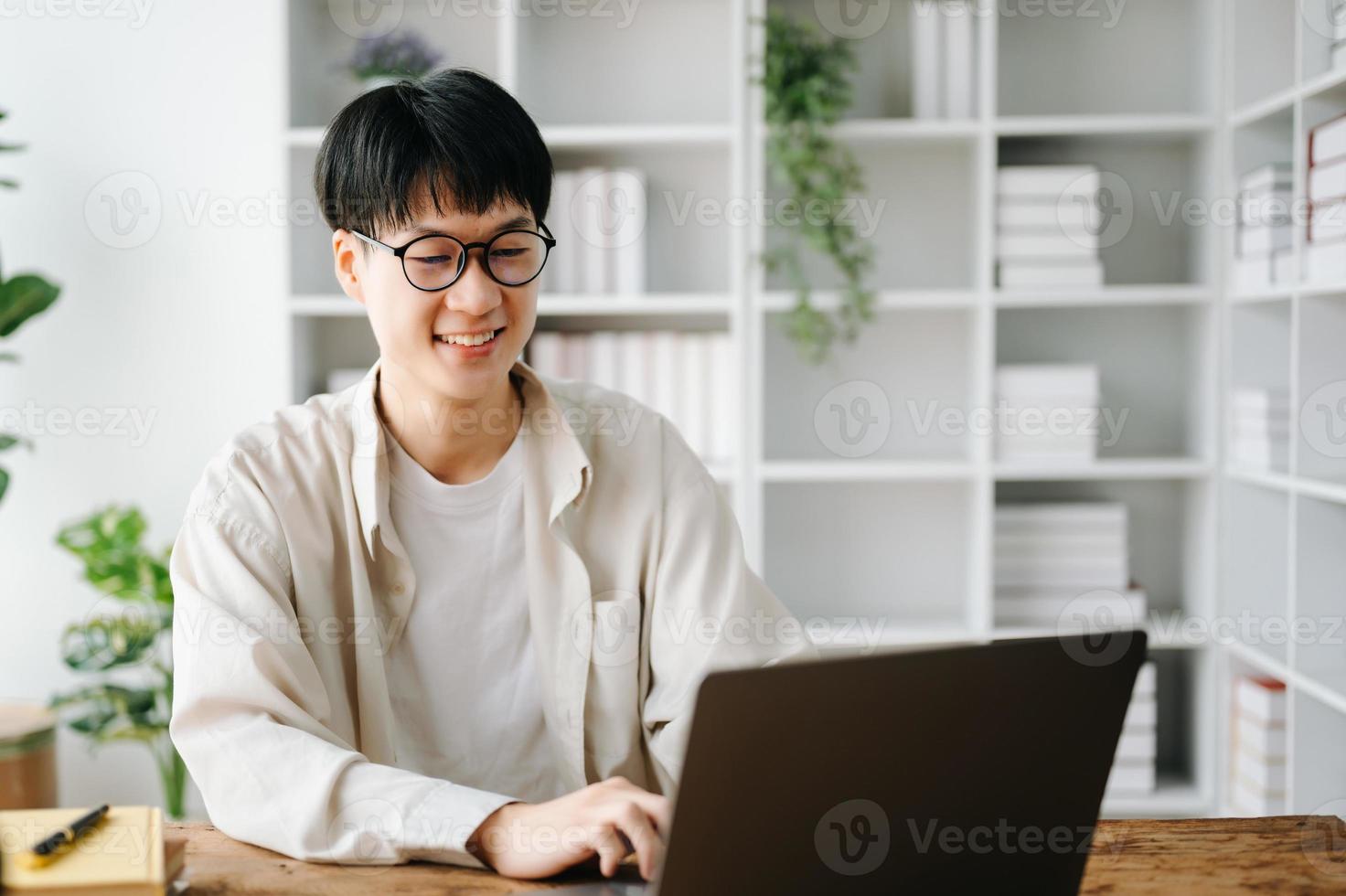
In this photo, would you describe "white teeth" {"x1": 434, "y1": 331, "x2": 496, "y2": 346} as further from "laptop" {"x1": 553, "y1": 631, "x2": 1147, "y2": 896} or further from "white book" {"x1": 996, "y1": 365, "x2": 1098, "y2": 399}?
"white book" {"x1": 996, "y1": 365, "x2": 1098, "y2": 399}

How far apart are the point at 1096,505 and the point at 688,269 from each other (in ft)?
3.94

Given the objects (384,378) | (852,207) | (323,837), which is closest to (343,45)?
(852,207)

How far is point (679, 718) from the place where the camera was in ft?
4.66

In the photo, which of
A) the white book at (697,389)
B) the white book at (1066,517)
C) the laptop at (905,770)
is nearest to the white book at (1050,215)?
the white book at (1066,517)

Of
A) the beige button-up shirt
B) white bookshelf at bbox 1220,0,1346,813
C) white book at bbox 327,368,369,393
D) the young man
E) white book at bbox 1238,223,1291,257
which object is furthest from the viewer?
white book at bbox 327,368,369,393

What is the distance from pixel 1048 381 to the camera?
9.34ft

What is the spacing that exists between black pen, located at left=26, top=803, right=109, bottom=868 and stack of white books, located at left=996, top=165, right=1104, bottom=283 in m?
2.41

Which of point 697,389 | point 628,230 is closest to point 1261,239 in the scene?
point 697,389

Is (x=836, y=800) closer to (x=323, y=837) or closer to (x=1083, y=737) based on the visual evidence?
(x=1083, y=737)

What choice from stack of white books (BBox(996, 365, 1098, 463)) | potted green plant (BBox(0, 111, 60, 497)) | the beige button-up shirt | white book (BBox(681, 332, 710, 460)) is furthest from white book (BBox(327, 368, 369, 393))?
stack of white books (BBox(996, 365, 1098, 463))

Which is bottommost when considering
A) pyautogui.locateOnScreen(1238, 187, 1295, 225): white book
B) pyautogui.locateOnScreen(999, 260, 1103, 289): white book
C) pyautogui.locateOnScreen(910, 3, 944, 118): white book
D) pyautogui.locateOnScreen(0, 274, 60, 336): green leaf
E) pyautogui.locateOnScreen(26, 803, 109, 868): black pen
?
pyautogui.locateOnScreen(26, 803, 109, 868): black pen

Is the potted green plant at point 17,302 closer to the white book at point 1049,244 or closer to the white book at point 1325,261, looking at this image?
the white book at point 1049,244

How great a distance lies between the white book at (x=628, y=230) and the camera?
9.47ft

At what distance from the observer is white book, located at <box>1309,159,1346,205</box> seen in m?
2.31
